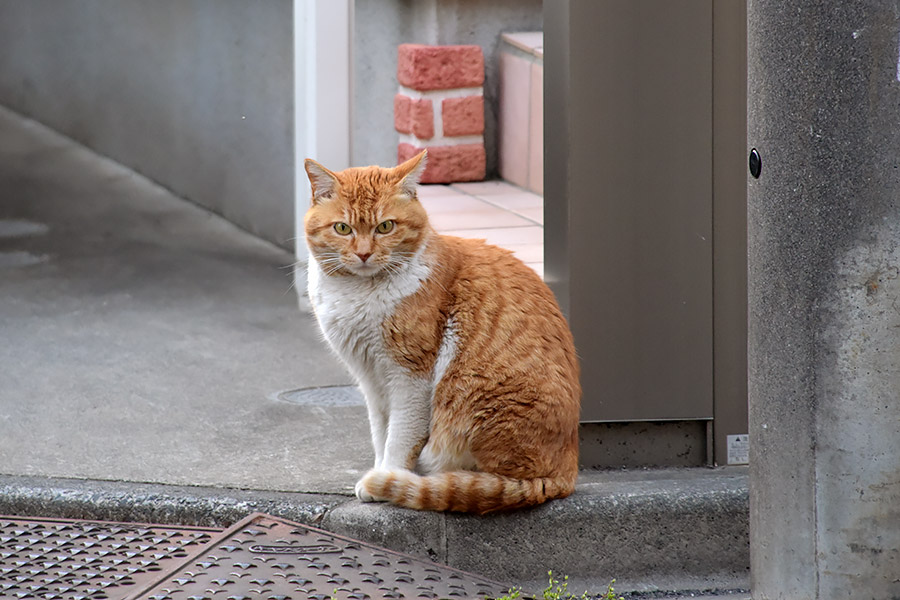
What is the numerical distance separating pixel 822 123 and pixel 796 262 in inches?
11.0

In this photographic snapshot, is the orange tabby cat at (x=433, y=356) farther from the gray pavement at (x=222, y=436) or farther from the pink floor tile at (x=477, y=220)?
the pink floor tile at (x=477, y=220)

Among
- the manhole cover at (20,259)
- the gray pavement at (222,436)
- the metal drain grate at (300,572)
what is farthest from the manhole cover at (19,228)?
the metal drain grate at (300,572)

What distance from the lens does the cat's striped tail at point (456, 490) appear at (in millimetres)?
3023

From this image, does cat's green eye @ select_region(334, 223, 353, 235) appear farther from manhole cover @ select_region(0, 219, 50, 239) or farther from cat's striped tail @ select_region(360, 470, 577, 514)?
manhole cover @ select_region(0, 219, 50, 239)

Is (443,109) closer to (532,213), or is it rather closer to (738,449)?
(532,213)

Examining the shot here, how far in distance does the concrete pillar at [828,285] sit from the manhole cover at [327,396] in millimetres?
2004

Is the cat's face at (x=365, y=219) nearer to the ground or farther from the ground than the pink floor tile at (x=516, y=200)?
farther from the ground

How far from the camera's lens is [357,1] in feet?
20.7

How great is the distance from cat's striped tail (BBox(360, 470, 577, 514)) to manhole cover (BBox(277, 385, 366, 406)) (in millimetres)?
1096

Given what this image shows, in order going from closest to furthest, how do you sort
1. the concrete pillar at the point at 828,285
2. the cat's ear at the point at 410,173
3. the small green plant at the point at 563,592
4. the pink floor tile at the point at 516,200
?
the concrete pillar at the point at 828,285
the small green plant at the point at 563,592
the cat's ear at the point at 410,173
the pink floor tile at the point at 516,200

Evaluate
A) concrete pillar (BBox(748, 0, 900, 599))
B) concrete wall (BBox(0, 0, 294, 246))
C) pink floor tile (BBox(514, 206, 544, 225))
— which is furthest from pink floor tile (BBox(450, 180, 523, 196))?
concrete pillar (BBox(748, 0, 900, 599))

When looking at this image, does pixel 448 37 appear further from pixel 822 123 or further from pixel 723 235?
pixel 822 123

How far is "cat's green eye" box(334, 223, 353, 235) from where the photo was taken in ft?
10.2

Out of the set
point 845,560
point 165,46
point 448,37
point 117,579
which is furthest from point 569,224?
point 165,46
